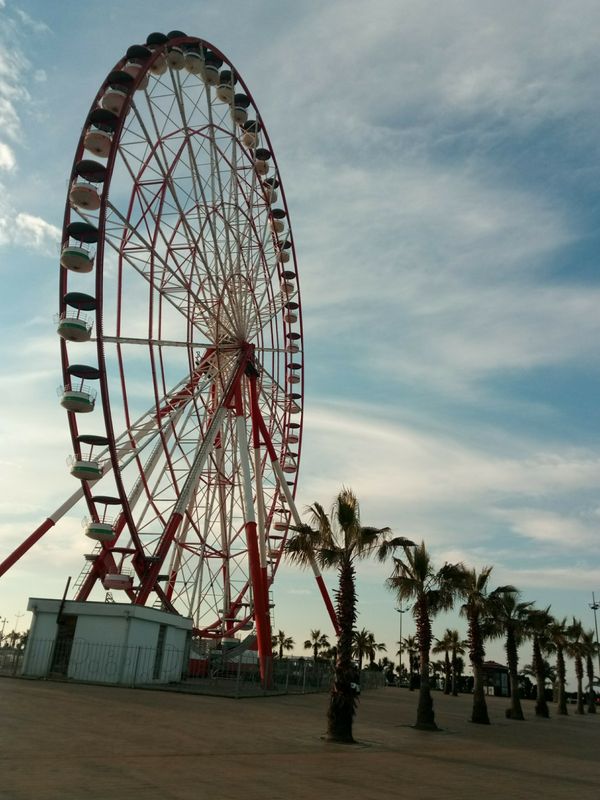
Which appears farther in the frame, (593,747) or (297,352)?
(297,352)

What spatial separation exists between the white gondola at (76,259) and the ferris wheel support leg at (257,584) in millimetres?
9646

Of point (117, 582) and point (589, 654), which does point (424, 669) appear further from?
point (589, 654)

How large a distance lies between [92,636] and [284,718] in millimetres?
8027

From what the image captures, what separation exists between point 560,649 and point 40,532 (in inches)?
1051

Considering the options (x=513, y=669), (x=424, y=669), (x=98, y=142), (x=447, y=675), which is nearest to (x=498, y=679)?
(x=447, y=675)

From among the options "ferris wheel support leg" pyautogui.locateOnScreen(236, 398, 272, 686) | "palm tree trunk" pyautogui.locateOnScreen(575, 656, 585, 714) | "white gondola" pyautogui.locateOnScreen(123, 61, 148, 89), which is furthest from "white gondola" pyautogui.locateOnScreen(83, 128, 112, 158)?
"palm tree trunk" pyautogui.locateOnScreen(575, 656, 585, 714)

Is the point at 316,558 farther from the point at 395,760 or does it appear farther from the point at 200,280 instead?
the point at 200,280

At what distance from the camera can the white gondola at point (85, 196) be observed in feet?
66.2

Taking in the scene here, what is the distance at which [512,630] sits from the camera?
90.8 feet

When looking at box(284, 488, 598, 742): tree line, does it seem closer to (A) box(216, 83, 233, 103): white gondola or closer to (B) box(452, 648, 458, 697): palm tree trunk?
(B) box(452, 648, 458, 697): palm tree trunk

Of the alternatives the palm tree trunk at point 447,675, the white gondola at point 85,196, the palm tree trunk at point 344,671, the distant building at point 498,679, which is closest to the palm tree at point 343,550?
the palm tree trunk at point 344,671

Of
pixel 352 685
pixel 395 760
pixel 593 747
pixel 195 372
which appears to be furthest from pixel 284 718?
pixel 195 372

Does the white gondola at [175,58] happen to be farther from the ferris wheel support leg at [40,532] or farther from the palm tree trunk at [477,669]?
the palm tree trunk at [477,669]

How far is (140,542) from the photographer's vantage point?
23.5 metres
